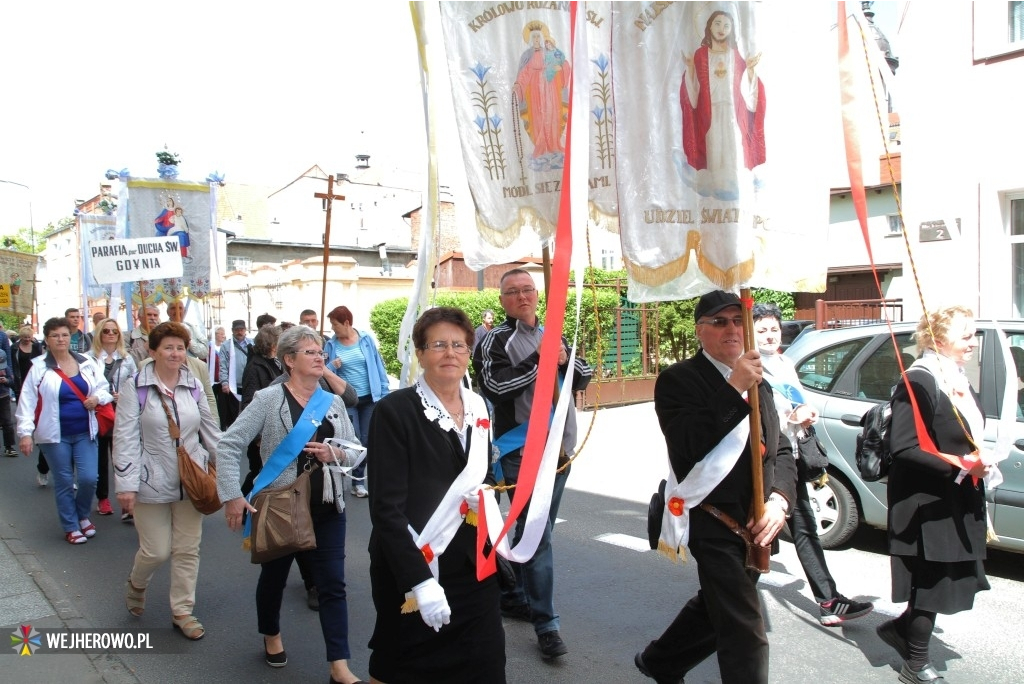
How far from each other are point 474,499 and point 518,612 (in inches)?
92.3

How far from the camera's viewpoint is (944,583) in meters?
3.73

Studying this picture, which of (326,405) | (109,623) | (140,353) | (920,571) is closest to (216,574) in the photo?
(109,623)

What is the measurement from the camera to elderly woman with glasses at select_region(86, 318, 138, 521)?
769 cm

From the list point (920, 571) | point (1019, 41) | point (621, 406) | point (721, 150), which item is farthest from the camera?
point (621, 406)

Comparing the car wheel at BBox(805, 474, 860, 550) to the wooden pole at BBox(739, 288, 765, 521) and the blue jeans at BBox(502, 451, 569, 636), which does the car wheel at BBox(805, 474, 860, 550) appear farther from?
the wooden pole at BBox(739, 288, 765, 521)

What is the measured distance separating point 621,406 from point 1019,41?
8.60 metres

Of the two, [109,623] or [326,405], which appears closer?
[326,405]

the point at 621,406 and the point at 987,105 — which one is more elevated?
the point at 987,105

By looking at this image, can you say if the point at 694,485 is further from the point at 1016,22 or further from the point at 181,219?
the point at 1016,22

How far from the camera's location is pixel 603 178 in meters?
3.54

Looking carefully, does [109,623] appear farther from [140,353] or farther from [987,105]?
[987,105]

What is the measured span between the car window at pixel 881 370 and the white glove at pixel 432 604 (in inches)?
177

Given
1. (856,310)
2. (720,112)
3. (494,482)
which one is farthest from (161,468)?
(856,310)

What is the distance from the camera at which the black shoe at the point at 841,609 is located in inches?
179
